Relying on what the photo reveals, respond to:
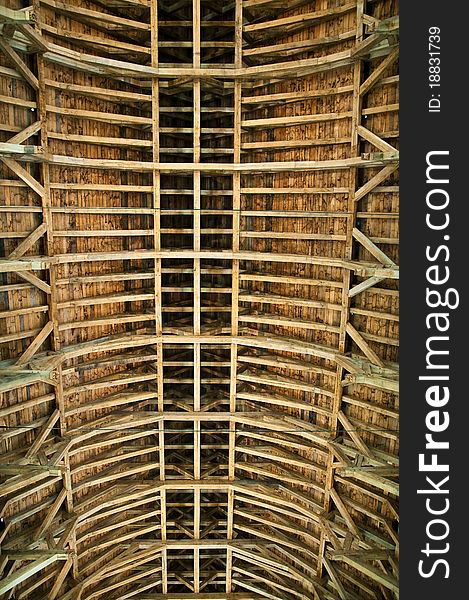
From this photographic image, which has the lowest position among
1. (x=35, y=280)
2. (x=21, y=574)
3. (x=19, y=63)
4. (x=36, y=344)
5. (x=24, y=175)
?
(x=21, y=574)

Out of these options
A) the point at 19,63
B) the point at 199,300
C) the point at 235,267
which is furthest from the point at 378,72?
the point at 19,63

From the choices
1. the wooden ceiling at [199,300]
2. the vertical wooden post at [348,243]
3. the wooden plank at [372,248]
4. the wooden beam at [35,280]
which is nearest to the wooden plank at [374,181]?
the wooden ceiling at [199,300]

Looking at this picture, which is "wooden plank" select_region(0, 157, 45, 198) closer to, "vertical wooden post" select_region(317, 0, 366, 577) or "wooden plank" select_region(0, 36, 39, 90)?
"wooden plank" select_region(0, 36, 39, 90)

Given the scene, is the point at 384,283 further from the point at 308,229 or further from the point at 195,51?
the point at 195,51

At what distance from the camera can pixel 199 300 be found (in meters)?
11.7

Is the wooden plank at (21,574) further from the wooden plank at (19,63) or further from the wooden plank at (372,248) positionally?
the wooden plank at (19,63)

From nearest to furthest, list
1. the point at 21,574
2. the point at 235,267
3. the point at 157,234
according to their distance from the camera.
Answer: the point at 21,574, the point at 157,234, the point at 235,267

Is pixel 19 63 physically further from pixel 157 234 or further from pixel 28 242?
pixel 157 234

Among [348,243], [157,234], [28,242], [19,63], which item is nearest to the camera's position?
[19,63]

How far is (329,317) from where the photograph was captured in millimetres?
Result: 10742

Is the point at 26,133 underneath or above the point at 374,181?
above

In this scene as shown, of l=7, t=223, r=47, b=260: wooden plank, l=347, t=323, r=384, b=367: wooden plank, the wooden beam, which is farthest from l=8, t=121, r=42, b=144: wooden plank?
l=347, t=323, r=384, b=367: wooden plank

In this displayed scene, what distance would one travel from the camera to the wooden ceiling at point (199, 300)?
9.46m

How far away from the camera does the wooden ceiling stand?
9.46 m
